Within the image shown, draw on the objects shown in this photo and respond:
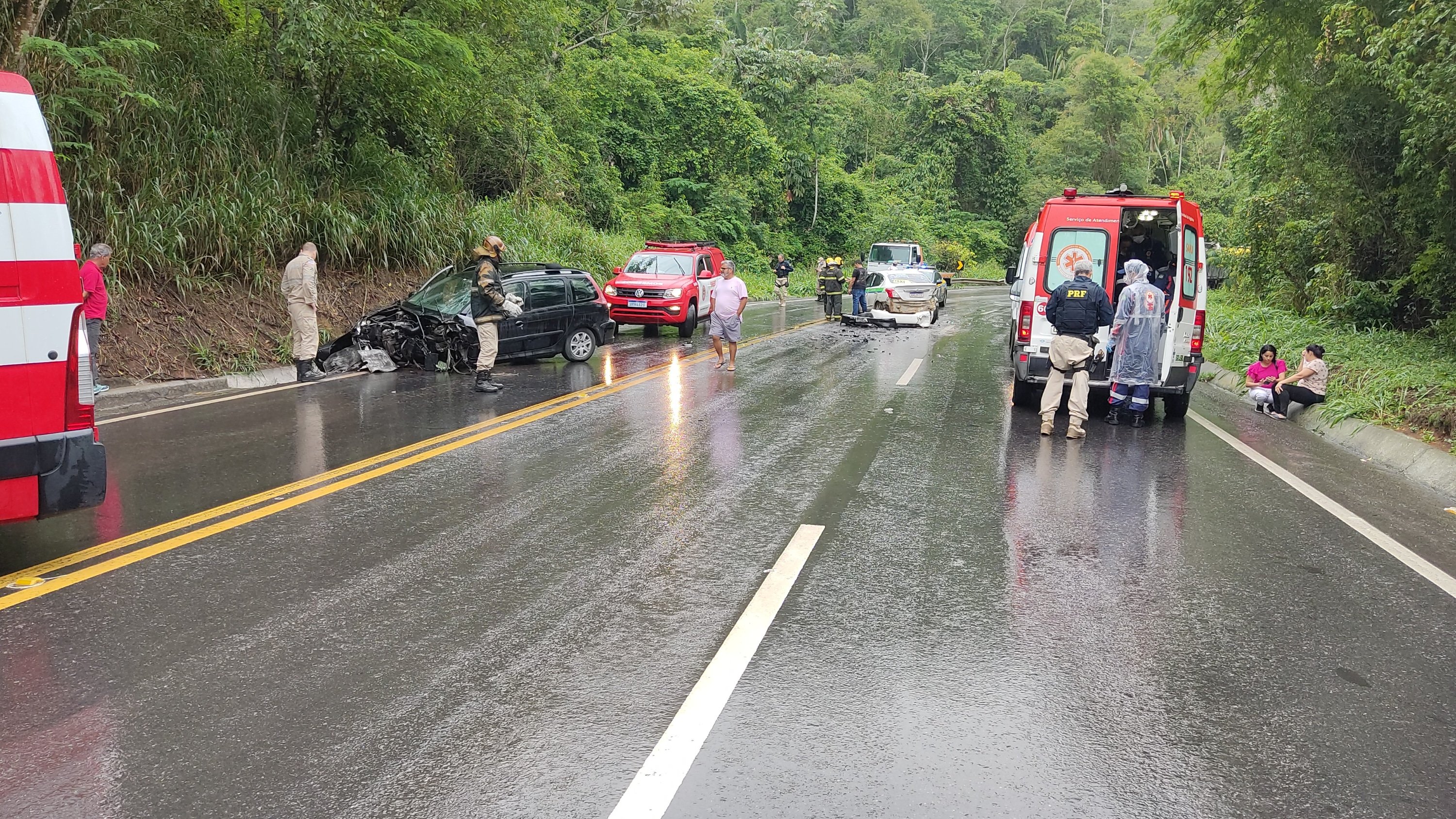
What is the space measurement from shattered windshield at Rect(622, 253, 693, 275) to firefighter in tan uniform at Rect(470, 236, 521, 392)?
31.1 feet

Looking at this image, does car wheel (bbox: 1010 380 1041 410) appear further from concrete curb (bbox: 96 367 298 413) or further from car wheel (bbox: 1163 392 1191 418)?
concrete curb (bbox: 96 367 298 413)

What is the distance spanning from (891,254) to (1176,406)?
23.2 m

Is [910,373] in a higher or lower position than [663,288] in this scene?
lower

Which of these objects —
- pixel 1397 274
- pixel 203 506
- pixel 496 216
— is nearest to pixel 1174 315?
pixel 203 506

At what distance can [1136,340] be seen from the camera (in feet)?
38.0

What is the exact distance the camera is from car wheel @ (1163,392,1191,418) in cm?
1237

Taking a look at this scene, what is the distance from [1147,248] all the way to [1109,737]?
11620 mm

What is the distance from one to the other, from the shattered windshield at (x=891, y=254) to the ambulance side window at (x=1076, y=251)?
2245 cm

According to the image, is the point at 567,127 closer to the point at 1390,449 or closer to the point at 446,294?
the point at 446,294

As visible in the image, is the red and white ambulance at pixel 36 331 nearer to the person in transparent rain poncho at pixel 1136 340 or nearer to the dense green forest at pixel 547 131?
the dense green forest at pixel 547 131

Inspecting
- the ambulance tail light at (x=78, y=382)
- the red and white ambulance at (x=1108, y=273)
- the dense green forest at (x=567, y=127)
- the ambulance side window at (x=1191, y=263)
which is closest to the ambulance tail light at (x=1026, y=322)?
the red and white ambulance at (x=1108, y=273)

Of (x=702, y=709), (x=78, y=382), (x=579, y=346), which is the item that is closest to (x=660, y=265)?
(x=579, y=346)

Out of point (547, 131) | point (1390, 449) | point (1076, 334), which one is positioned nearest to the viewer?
point (1390, 449)

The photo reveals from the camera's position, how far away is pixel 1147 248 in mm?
14328
